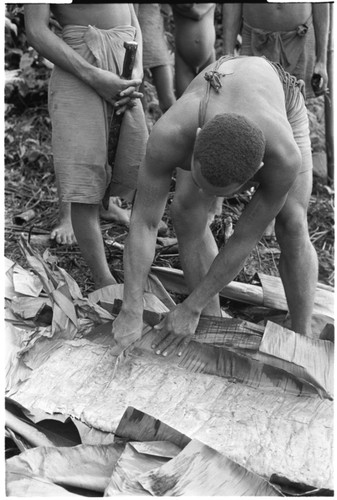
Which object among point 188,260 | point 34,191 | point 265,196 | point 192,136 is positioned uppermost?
point 192,136

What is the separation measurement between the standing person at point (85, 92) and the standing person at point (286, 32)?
3.31 feet

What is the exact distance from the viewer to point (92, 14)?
304 centimetres

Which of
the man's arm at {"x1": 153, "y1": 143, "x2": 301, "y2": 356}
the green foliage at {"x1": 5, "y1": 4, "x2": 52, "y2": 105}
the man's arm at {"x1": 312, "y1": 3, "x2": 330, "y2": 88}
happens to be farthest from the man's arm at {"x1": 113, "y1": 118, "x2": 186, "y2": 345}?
the green foliage at {"x1": 5, "y1": 4, "x2": 52, "y2": 105}

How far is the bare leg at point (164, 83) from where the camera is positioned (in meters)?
4.57

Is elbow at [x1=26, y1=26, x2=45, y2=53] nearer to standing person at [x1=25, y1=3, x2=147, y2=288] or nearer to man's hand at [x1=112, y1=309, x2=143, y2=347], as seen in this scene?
standing person at [x1=25, y1=3, x2=147, y2=288]

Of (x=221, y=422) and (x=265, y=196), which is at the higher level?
(x=265, y=196)

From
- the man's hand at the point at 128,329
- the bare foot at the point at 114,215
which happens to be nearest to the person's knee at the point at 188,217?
the man's hand at the point at 128,329

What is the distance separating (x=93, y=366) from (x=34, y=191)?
7.91 feet

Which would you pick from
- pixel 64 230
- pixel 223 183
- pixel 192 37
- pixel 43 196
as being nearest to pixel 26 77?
pixel 43 196

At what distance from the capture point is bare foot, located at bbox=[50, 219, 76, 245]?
12.7ft

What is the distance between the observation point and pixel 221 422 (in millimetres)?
2320

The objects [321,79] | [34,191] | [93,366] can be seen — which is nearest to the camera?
[93,366]

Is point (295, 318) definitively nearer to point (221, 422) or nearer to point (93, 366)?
point (221, 422)

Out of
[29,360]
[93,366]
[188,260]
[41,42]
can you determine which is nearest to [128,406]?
[93,366]
